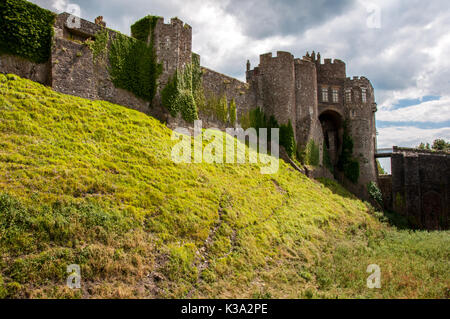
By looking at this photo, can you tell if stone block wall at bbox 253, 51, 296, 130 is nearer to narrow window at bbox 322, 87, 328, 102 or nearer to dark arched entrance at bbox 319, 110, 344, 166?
narrow window at bbox 322, 87, 328, 102

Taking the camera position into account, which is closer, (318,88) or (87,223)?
(87,223)

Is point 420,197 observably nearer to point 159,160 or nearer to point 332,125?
point 332,125

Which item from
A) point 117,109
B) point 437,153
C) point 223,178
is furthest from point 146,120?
point 437,153

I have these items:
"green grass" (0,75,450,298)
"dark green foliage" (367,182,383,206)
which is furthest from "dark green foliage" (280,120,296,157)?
"dark green foliage" (367,182,383,206)

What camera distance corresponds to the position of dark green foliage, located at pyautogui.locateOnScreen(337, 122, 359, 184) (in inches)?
1166

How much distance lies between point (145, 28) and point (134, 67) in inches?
105

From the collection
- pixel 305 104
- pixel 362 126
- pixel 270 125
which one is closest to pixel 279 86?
pixel 305 104

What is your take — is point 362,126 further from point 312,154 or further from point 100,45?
point 100,45

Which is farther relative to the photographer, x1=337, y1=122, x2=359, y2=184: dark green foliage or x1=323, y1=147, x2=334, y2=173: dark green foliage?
x1=337, y1=122, x2=359, y2=184: dark green foliage

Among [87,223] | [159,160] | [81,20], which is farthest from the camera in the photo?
[81,20]

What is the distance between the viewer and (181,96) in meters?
19.4

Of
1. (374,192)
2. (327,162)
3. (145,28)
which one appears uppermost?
(145,28)

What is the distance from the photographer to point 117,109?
1670cm

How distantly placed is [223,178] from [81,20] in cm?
1025
